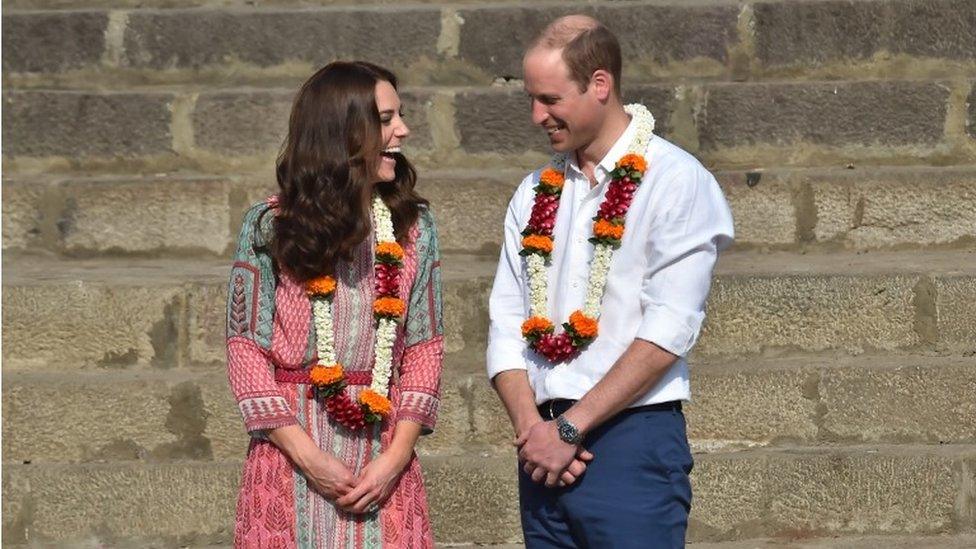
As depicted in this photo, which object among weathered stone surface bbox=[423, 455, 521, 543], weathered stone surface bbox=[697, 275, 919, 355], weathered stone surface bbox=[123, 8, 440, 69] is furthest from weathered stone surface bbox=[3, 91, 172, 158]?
weathered stone surface bbox=[697, 275, 919, 355]

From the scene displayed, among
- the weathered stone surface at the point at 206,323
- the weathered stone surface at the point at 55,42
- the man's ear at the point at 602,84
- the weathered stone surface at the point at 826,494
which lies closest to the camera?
the man's ear at the point at 602,84

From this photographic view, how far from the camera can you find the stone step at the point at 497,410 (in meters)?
5.81

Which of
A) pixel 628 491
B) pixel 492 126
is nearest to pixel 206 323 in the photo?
pixel 492 126

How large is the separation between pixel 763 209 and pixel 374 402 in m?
2.85

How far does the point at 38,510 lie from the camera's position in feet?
19.0

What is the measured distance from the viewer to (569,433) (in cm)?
379

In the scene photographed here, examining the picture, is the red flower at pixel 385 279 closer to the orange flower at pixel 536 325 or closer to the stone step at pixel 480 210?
the orange flower at pixel 536 325

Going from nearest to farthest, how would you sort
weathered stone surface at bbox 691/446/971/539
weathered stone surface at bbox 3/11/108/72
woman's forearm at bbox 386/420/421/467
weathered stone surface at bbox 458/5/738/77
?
woman's forearm at bbox 386/420/421/467, weathered stone surface at bbox 691/446/971/539, weathered stone surface at bbox 458/5/738/77, weathered stone surface at bbox 3/11/108/72

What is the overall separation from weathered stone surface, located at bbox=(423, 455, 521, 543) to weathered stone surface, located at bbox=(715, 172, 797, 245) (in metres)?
1.47

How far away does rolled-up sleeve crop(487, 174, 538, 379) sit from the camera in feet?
13.3

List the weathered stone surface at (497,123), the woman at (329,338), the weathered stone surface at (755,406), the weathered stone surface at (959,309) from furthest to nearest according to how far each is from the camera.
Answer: the weathered stone surface at (497,123)
the weathered stone surface at (959,309)
the weathered stone surface at (755,406)
the woman at (329,338)

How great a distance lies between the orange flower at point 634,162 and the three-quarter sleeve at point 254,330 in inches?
33.9

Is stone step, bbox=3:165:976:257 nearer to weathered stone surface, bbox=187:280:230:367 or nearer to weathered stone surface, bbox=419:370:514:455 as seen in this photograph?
weathered stone surface, bbox=187:280:230:367

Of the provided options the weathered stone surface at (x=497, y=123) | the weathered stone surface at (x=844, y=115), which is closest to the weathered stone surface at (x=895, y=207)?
the weathered stone surface at (x=844, y=115)
